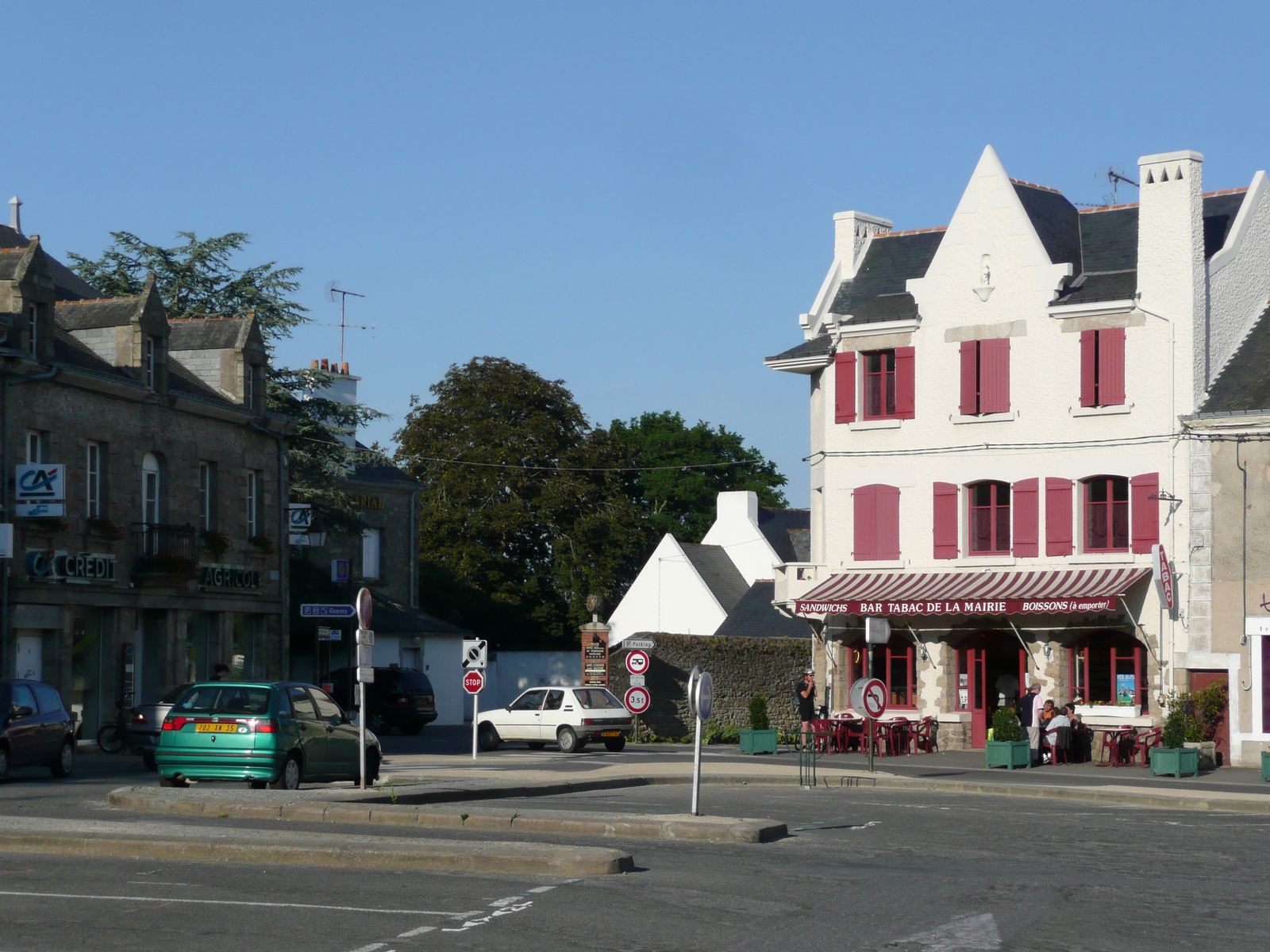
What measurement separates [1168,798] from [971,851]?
8.62 metres

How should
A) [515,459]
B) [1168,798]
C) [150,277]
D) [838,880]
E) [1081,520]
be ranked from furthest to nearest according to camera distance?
1. [515,459]
2. [150,277]
3. [1081,520]
4. [1168,798]
5. [838,880]

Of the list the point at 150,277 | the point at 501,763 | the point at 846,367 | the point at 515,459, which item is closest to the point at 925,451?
the point at 846,367

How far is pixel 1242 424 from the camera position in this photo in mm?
32562

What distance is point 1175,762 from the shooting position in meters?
28.9

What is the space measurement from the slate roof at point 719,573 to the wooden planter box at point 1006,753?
3058 cm

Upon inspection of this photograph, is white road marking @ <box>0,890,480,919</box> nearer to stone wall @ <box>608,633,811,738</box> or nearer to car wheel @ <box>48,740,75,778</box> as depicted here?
car wheel @ <box>48,740,75,778</box>

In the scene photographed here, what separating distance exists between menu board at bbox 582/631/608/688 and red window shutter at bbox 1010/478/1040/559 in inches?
406

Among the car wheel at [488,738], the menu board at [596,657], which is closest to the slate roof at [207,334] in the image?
the menu board at [596,657]

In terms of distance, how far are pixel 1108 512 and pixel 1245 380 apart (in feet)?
12.3

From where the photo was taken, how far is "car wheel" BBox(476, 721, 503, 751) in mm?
37094

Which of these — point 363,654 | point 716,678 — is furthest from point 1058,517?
point 363,654

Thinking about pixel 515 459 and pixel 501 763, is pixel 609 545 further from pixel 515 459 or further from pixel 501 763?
pixel 501 763

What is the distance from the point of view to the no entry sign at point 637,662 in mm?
36500

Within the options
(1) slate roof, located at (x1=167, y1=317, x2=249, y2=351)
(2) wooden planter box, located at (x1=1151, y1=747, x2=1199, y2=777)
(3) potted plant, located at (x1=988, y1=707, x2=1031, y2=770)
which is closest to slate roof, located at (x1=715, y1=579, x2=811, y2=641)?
(1) slate roof, located at (x1=167, y1=317, x2=249, y2=351)
